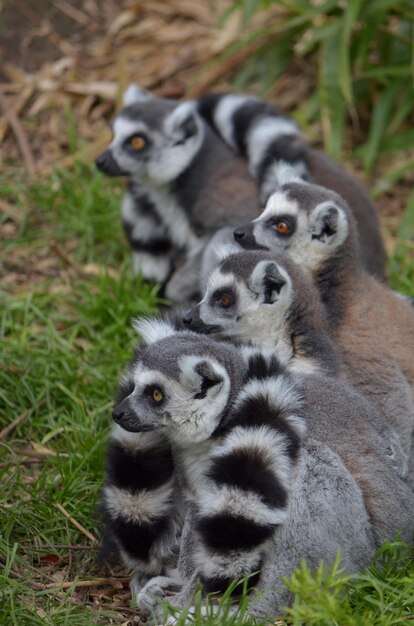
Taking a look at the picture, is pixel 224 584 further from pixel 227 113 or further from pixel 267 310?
pixel 227 113

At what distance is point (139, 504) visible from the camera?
3.99 meters

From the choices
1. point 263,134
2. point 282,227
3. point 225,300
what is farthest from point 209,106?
point 225,300

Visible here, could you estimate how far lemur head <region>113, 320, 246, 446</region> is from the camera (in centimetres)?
396

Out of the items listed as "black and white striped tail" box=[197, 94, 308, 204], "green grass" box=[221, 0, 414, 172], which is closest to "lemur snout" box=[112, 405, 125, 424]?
"black and white striped tail" box=[197, 94, 308, 204]

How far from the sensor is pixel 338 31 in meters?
7.75

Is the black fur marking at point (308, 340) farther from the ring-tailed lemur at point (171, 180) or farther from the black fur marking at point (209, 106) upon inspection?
the black fur marking at point (209, 106)

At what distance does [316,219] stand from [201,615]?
2278 mm

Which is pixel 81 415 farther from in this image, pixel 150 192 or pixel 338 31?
pixel 338 31

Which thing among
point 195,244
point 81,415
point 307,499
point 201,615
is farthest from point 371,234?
point 201,615

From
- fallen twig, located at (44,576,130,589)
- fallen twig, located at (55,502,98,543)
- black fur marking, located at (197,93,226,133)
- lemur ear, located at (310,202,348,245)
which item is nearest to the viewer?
fallen twig, located at (44,576,130,589)

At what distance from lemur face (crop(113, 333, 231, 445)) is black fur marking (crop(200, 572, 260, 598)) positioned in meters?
0.58

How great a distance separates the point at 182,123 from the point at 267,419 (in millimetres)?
3435

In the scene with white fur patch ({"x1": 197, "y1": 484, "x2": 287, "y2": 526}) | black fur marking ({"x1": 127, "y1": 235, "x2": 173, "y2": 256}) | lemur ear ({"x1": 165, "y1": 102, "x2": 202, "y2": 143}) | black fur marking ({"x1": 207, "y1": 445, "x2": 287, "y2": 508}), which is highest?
black fur marking ({"x1": 207, "y1": 445, "x2": 287, "y2": 508})

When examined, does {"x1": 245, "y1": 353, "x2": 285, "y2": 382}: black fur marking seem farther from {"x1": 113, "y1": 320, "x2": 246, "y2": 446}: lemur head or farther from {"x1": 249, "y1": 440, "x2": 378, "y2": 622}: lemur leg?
{"x1": 249, "y1": 440, "x2": 378, "y2": 622}: lemur leg
